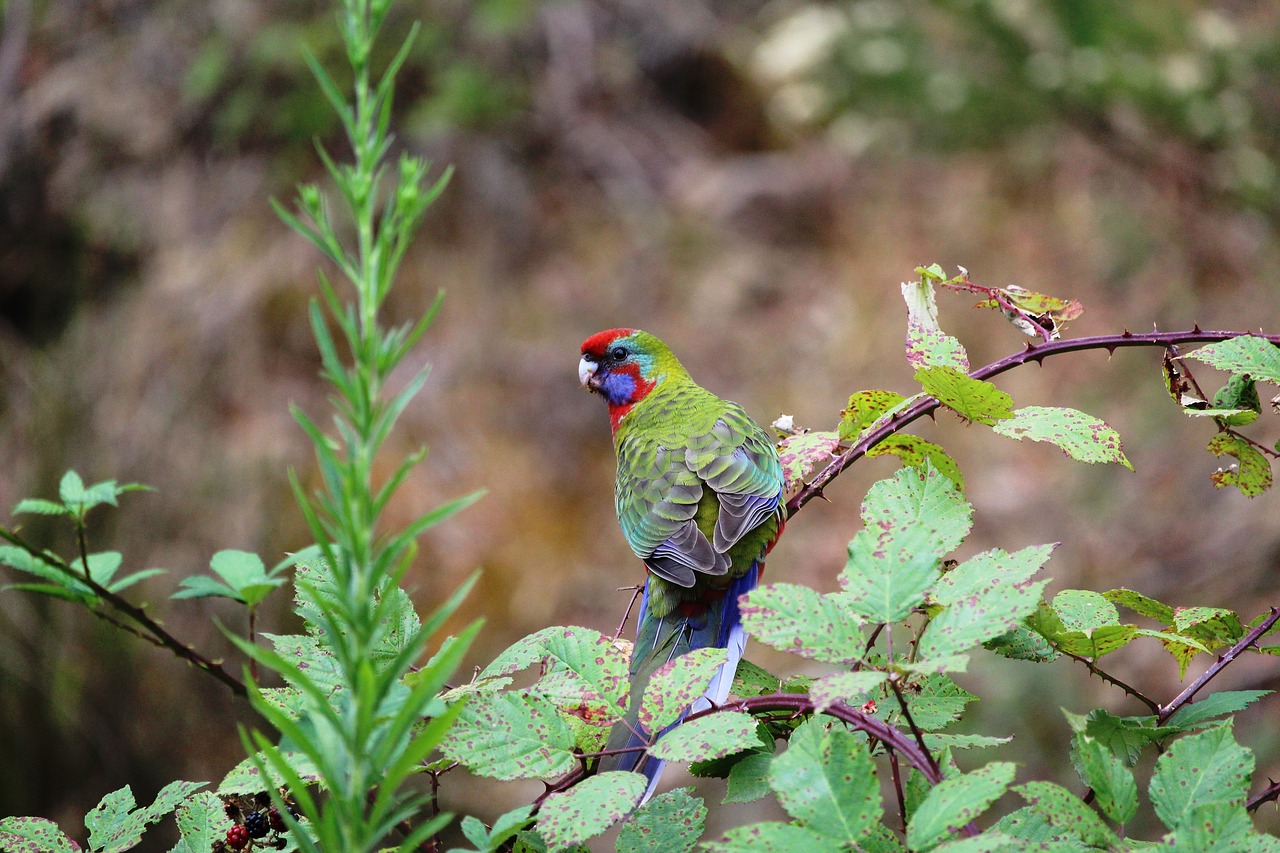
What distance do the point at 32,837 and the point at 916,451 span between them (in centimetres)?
108

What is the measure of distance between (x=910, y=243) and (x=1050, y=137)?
0.99m

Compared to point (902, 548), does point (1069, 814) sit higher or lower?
lower

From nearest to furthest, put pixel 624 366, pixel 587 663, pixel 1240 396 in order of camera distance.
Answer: pixel 587 663 → pixel 1240 396 → pixel 624 366

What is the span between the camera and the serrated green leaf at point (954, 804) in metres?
0.72

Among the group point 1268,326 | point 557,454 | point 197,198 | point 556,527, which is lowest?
point 556,527

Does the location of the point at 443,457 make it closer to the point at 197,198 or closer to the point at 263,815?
the point at 197,198

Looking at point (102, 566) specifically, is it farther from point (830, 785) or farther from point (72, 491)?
point (830, 785)

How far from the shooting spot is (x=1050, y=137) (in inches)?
223

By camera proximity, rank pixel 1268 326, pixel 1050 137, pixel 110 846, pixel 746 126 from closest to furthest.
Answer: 1. pixel 110 846
2. pixel 1268 326
3. pixel 1050 137
4. pixel 746 126

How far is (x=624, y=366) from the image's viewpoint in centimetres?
302

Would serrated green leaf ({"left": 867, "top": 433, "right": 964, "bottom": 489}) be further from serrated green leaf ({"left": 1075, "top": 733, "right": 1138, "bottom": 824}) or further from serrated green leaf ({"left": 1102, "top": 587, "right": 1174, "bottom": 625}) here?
serrated green leaf ({"left": 1075, "top": 733, "right": 1138, "bottom": 824})

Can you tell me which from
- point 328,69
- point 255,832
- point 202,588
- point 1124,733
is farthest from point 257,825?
point 328,69

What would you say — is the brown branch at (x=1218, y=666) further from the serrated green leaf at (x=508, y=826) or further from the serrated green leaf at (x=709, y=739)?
the serrated green leaf at (x=508, y=826)

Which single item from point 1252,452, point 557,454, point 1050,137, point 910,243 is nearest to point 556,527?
point 557,454
